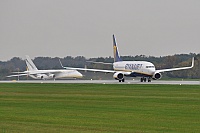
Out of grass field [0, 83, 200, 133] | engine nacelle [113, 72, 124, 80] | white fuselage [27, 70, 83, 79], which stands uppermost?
white fuselage [27, 70, 83, 79]

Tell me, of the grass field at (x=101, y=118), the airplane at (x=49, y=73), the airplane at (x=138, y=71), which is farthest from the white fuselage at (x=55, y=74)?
the grass field at (x=101, y=118)

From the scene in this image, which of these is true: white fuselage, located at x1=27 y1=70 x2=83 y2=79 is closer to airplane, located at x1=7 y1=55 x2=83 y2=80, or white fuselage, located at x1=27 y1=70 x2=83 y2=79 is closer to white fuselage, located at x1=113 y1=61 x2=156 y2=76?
airplane, located at x1=7 y1=55 x2=83 y2=80

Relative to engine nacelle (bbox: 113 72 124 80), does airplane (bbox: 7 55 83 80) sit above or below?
above

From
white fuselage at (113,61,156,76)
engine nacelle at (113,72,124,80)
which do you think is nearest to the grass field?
white fuselage at (113,61,156,76)

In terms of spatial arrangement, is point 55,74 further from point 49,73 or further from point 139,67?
point 139,67

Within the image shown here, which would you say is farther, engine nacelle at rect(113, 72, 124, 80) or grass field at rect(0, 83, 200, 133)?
engine nacelle at rect(113, 72, 124, 80)

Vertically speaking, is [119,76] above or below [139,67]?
below

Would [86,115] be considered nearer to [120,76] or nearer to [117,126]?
[117,126]

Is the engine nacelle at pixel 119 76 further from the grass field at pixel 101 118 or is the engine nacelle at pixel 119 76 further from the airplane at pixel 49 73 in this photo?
the grass field at pixel 101 118

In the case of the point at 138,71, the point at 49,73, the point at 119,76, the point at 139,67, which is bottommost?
the point at 119,76

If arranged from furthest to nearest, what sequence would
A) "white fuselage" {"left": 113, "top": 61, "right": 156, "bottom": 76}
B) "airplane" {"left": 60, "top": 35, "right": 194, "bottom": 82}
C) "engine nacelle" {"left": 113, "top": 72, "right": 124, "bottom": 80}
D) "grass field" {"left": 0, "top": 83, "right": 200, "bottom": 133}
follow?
1. "engine nacelle" {"left": 113, "top": 72, "right": 124, "bottom": 80}
2. "airplane" {"left": 60, "top": 35, "right": 194, "bottom": 82}
3. "white fuselage" {"left": 113, "top": 61, "right": 156, "bottom": 76}
4. "grass field" {"left": 0, "top": 83, "right": 200, "bottom": 133}

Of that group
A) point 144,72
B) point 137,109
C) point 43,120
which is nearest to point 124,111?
point 137,109

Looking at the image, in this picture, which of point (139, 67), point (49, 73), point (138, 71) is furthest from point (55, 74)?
point (139, 67)

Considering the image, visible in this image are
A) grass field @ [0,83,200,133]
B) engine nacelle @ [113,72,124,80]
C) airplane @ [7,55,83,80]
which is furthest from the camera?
airplane @ [7,55,83,80]
